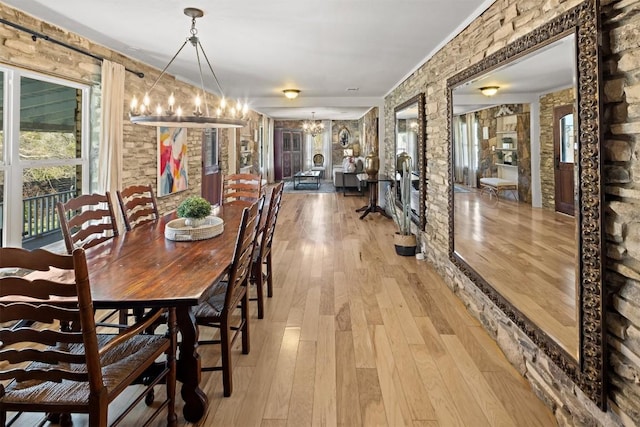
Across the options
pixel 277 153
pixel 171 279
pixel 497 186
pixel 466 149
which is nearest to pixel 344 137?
pixel 277 153

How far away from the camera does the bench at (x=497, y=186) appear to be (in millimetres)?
2852

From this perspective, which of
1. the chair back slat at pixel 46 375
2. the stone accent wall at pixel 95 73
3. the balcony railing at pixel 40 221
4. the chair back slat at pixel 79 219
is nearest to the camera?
the chair back slat at pixel 46 375

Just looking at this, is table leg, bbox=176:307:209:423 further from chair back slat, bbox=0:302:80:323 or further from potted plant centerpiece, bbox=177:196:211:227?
potted plant centerpiece, bbox=177:196:211:227

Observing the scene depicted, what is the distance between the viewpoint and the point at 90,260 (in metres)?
2.07

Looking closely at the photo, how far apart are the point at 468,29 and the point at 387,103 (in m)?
4.35

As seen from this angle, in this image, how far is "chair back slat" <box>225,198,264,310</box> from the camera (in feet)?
6.52

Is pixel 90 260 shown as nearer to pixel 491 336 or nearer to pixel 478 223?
pixel 491 336

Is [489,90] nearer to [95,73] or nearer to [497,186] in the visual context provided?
[497,186]

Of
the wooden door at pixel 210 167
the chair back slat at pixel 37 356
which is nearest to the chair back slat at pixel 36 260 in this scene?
the chair back slat at pixel 37 356

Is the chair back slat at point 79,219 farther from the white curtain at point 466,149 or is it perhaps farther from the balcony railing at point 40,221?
the white curtain at point 466,149

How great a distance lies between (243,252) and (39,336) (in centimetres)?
101

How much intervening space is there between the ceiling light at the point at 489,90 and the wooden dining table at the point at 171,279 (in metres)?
2.15

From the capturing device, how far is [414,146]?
16.7 feet

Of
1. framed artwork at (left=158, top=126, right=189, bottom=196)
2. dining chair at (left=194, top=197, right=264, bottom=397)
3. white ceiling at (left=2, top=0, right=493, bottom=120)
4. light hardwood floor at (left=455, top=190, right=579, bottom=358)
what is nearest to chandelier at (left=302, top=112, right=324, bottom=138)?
framed artwork at (left=158, top=126, right=189, bottom=196)
